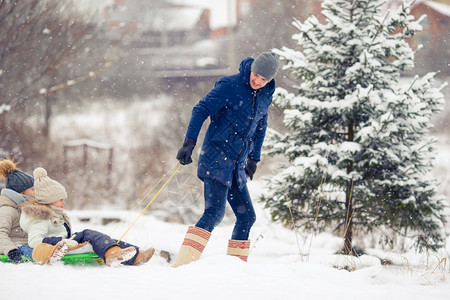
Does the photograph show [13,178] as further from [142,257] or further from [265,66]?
[265,66]

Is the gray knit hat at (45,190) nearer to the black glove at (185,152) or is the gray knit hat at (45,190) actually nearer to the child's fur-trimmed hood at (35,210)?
the child's fur-trimmed hood at (35,210)

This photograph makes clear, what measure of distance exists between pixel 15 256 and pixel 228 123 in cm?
198

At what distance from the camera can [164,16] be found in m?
27.2

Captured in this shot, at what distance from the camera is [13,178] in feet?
13.4

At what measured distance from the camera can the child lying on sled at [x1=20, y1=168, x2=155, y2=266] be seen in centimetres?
336

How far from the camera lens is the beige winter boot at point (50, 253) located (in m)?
3.31

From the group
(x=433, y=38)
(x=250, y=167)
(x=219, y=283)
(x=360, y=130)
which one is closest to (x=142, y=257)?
(x=219, y=283)

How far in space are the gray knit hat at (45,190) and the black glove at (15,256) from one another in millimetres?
495

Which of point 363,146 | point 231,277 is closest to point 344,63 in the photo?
point 363,146

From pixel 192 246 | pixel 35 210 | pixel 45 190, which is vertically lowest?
pixel 192 246

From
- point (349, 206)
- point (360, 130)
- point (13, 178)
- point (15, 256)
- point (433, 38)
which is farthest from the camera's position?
point (433, 38)

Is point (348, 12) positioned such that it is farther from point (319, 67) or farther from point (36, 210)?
point (36, 210)

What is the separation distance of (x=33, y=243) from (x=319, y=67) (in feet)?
13.4

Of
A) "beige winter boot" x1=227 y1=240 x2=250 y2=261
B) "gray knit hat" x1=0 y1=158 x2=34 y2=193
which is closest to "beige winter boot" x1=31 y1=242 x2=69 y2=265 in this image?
"gray knit hat" x1=0 y1=158 x2=34 y2=193
